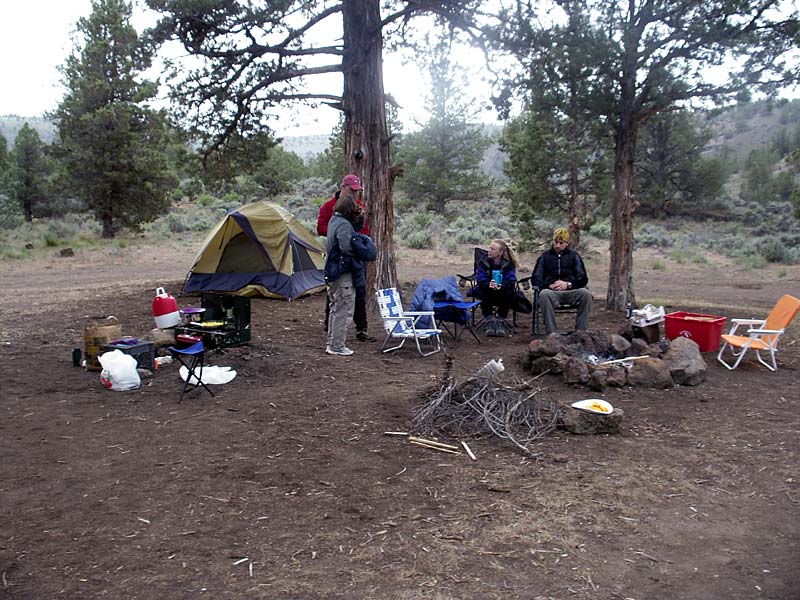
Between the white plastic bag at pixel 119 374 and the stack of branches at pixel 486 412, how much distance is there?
2520 mm

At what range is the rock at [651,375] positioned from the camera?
581cm

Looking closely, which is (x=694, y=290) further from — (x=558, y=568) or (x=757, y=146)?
(x=757, y=146)

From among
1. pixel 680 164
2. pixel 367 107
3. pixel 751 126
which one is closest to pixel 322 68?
pixel 367 107

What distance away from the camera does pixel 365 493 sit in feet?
12.1

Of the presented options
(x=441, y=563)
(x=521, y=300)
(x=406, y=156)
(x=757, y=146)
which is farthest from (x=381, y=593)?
(x=757, y=146)

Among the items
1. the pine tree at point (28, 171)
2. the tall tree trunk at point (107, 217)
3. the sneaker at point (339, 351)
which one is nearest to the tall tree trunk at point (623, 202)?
the sneaker at point (339, 351)

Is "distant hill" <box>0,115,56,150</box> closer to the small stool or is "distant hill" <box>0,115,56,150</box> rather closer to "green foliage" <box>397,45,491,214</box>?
"green foliage" <box>397,45,491,214</box>

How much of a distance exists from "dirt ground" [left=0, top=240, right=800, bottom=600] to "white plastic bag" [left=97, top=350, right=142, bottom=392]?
0.16 metres

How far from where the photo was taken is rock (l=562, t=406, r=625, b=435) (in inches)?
183

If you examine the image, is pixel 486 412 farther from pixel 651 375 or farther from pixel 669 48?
pixel 669 48

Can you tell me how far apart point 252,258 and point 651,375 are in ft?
22.4

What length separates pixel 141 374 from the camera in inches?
235

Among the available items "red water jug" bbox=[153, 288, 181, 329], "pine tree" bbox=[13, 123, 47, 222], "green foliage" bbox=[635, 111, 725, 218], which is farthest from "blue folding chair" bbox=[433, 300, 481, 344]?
"pine tree" bbox=[13, 123, 47, 222]

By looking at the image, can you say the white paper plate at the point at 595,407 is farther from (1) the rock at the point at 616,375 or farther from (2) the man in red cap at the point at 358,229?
(2) the man in red cap at the point at 358,229
